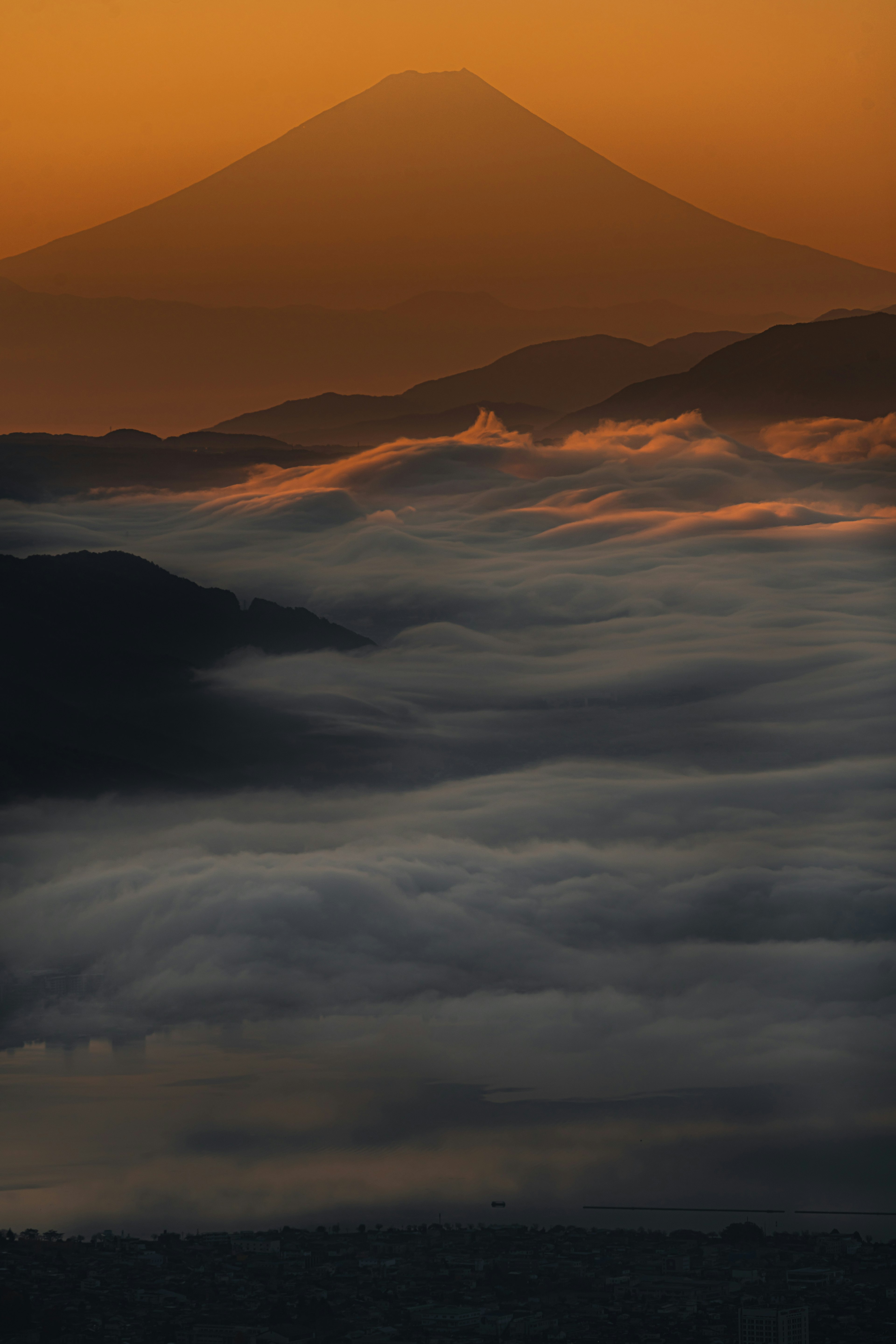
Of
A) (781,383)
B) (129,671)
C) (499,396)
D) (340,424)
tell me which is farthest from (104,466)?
(781,383)

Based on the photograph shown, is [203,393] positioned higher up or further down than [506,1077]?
higher up

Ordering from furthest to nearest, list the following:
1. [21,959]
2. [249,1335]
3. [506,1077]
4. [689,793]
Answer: [689,793] → [21,959] → [506,1077] → [249,1335]

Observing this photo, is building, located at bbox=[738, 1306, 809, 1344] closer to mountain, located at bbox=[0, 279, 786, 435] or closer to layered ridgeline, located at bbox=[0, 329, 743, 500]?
layered ridgeline, located at bbox=[0, 329, 743, 500]

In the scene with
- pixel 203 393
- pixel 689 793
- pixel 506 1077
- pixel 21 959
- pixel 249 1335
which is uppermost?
pixel 203 393

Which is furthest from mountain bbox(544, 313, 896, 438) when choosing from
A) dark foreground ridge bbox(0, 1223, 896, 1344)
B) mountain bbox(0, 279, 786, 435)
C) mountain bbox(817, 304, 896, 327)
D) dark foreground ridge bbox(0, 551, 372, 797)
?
dark foreground ridge bbox(0, 1223, 896, 1344)

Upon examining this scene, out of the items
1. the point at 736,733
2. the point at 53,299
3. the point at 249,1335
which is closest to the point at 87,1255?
the point at 249,1335

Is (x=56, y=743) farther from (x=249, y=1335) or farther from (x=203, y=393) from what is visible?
(x=249, y=1335)

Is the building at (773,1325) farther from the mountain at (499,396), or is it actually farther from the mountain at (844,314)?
the mountain at (844,314)

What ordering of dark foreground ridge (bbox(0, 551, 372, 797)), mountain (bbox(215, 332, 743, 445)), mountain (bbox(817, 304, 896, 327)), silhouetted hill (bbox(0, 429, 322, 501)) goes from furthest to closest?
mountain (bbox(817, 304, 896, 327)), mountain (bbox(215, 332, 743, 445)), silhouetted hill (bbox(0, 429, 322, 501)), dark foreground ridge (bbox(0, 551, 372, 797))
